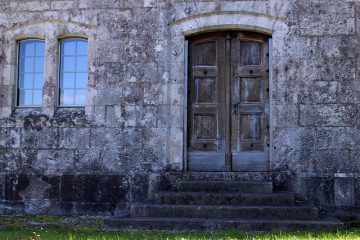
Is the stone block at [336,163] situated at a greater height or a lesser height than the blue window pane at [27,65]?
lesser

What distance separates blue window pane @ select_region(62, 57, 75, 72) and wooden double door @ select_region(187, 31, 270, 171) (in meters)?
2.06

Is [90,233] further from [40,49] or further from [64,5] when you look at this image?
[64,5]

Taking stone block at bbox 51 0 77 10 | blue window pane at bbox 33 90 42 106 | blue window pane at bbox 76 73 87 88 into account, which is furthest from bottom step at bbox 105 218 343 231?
stone block at bbox 51 0 77 10

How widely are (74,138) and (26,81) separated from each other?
57.8 inches

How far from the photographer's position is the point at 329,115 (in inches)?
324

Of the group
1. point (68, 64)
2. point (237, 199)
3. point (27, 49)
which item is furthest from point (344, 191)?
point (27, 49)

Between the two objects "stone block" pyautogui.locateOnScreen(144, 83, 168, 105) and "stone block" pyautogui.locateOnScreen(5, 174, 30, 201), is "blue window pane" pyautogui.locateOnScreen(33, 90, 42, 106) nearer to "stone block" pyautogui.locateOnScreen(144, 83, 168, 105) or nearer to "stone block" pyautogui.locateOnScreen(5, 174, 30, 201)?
"stone block" pyautogui.locateOnScreen(5, 174, 30, 201)

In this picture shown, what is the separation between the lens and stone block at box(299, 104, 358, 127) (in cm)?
821

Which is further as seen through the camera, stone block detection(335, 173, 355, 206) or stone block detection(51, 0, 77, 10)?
stone block detection(51, 0, 77, 10)

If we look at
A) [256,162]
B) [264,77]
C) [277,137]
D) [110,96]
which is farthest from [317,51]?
[110,96]

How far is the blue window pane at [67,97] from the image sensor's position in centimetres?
900

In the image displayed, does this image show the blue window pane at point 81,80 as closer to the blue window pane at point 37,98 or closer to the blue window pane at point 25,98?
the blue window pane at point 37,98

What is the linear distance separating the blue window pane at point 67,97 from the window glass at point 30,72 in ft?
1.33

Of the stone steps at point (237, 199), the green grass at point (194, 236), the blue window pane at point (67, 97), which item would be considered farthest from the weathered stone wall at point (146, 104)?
the green grass at point (194, 236)
